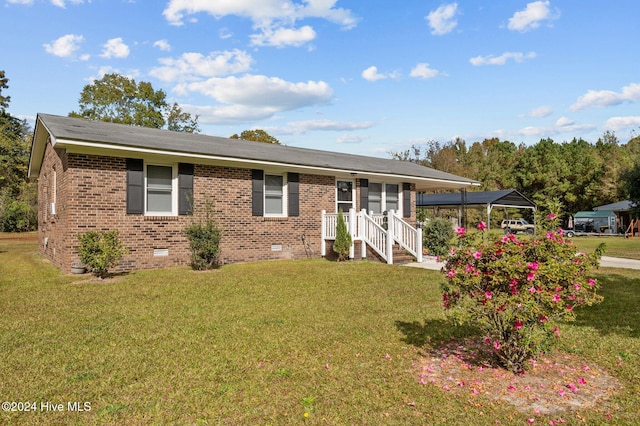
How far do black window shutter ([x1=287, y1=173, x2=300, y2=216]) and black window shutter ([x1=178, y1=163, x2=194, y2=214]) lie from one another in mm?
3364

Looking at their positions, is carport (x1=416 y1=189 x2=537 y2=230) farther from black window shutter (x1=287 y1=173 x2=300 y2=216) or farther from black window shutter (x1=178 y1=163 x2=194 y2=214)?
black window shutter (x1=178 y1=163 x2=194 y2=214)

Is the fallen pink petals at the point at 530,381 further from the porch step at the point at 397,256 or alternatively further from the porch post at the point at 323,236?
the porch post at the point at 323,236

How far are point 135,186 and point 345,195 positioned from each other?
7.49m

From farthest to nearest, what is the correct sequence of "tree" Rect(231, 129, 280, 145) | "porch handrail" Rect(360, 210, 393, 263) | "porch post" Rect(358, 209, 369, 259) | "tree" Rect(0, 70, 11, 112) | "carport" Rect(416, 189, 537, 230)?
"tree" Rect(231, 129, 280, 145) → "tree" Rect(0, 70, 11, 112) → "carport" Rect(416, 189, 537, 230) → "porch post" Rect(358, 209, 369, 259) → "porch handrail" Rect(360, 210, 393, 263)

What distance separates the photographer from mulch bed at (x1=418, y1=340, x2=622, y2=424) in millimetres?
3295

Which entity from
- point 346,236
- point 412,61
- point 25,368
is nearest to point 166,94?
point 412,61

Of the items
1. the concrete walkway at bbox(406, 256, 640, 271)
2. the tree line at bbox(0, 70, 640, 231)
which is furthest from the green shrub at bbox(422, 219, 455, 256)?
the tree line at bbox(0, 70, 640, 231)

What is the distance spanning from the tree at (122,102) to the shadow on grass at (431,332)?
33622 mm

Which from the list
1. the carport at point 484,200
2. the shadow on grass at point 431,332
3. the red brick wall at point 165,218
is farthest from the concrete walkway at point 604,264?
the carport at point 484,200

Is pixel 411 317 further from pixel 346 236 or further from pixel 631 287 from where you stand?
pixel 346 236

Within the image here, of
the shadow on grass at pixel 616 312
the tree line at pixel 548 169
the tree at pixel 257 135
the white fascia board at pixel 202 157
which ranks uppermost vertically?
the tree at pixel 257 135

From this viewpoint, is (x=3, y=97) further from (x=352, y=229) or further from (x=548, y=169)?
(x=548, y=169)

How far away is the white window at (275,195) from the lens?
1338 cm

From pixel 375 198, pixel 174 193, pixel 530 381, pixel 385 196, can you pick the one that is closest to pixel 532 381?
pixel 530 381
